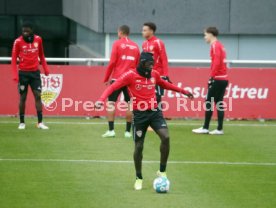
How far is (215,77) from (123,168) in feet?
15.6

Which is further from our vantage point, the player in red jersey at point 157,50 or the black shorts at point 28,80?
the black shorts at point 28,80

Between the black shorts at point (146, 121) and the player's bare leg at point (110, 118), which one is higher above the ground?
the black shorts at point (146, 121)

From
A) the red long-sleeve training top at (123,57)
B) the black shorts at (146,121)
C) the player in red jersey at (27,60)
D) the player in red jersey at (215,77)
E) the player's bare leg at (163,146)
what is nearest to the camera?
the player's bare leg at (163,146)

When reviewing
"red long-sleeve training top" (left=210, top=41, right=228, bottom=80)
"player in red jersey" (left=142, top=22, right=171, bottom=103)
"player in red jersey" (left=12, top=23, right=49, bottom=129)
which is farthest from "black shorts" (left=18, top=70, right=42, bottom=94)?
"red long-sleeve training top" (left=210, top=41, right=228, bottom=80)

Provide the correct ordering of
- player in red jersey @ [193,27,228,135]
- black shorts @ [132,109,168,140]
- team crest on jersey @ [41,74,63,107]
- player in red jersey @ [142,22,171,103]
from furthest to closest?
team crest on jersey @ [41,74,63,107], player in red jersey @ [193,27,228,135], player in red jersey @ [142,22,171,103], black shorts @ [132,109,168,140]

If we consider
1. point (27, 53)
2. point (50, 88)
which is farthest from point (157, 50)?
point (50, 88)

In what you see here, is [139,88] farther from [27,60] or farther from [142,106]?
[27,60]

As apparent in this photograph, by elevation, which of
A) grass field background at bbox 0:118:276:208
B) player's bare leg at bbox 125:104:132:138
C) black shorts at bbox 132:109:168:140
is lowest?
grass field background at bbox 0:118:276:208

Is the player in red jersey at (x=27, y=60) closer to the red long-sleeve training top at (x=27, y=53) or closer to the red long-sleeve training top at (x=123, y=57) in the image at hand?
the red long-sleeve training top at (x=27, y=53)

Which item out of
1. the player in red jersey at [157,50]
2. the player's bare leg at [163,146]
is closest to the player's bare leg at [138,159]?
the player's bare leg at [163,146]

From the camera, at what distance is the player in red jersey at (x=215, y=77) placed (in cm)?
1939

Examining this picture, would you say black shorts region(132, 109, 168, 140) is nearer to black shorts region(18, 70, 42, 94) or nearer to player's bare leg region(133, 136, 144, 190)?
player's bare leg region(133, 136, 144, 190)

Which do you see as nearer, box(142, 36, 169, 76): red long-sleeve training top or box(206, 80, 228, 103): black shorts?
box(142, 36, 169, 76): red long-sleeve training top

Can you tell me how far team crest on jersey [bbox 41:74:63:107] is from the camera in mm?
22312
